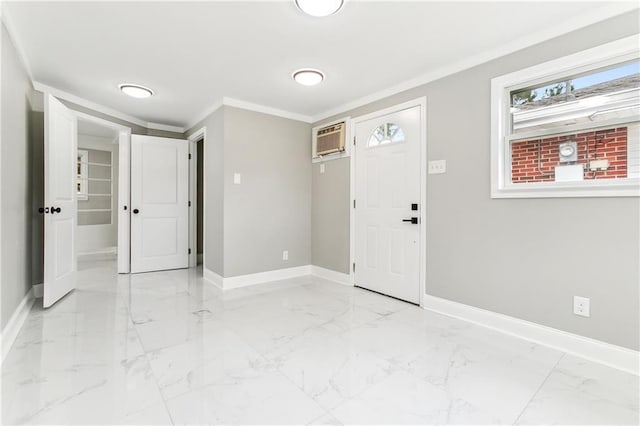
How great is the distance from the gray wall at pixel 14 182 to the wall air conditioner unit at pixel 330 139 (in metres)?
2.96

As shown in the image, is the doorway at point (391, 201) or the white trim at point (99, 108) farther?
the white trim at point (99, 108)

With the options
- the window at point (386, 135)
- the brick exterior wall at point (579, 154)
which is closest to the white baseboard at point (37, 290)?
the window at point (386, 135)

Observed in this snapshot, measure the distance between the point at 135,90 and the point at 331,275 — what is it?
3.12 metres

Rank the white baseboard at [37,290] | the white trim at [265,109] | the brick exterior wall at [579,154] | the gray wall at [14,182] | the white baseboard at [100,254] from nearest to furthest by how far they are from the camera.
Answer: the brick exterior wall at [579,154] → the gray wall at [14,182] → the white baseboard at [37,290] → the white trim at [265,109] → the white baseboard at [100,254]

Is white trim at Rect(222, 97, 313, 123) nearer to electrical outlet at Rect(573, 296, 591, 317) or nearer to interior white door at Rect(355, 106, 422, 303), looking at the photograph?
interior white door at Rect(355, 106, 422, 303)

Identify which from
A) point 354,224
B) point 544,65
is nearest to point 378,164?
point 354,224

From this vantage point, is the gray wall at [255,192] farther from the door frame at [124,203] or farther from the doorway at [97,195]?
the doorway at [97,195]

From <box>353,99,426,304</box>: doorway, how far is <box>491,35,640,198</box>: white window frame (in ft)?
2.19

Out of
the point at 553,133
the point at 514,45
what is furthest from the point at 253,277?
the point at 514,45

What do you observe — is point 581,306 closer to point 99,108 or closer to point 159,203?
point 159,203

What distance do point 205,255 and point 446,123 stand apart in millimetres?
3341

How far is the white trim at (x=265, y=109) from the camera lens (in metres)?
3.60

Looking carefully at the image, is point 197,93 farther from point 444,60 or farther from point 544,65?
point 544,65

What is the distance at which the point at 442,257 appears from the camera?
279 centimetres
